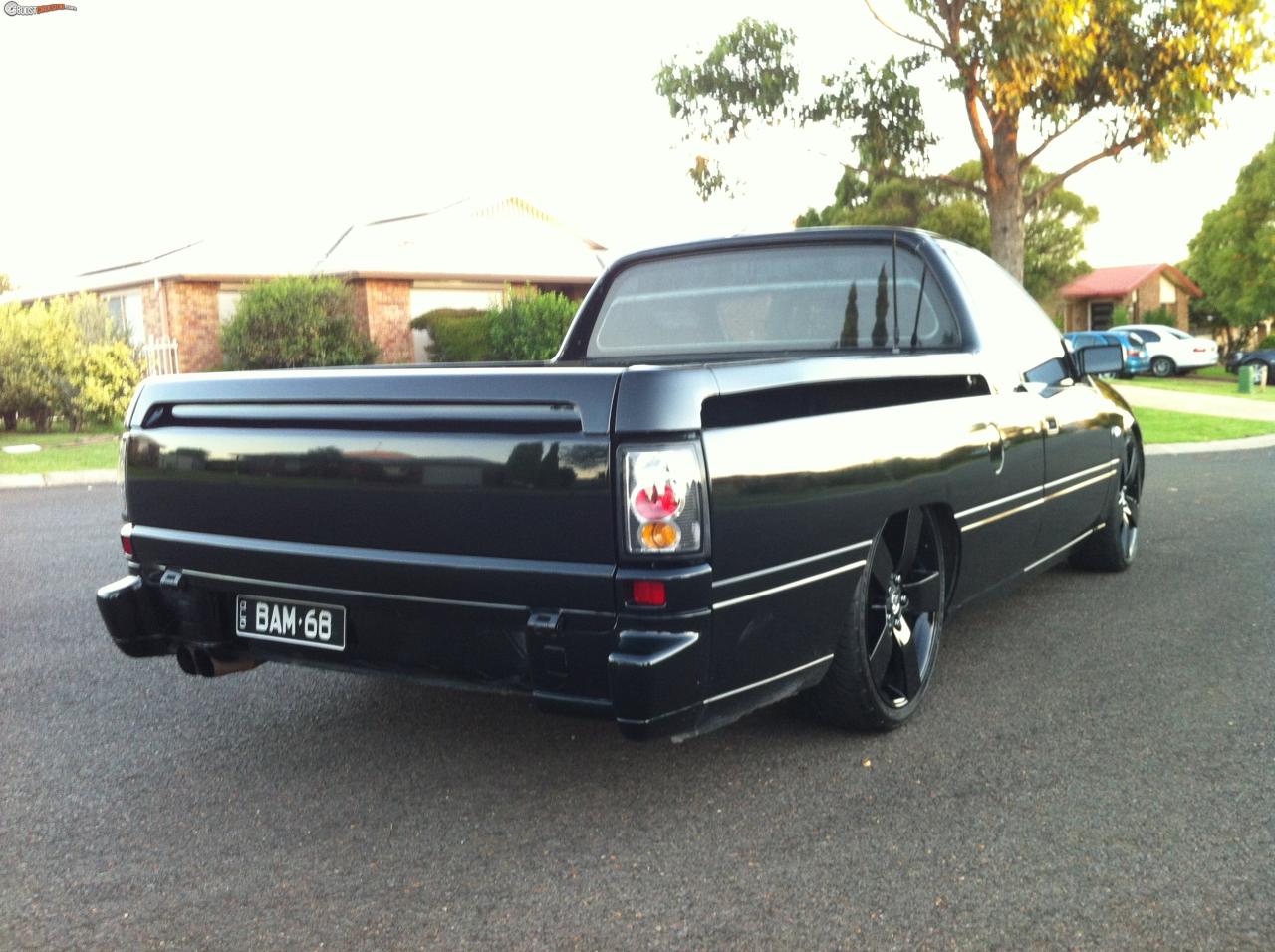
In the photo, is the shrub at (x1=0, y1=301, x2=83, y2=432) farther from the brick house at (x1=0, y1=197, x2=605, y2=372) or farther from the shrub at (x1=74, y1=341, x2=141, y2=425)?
the brick house at (x1=0, y1=197, x2=605, y2=372)

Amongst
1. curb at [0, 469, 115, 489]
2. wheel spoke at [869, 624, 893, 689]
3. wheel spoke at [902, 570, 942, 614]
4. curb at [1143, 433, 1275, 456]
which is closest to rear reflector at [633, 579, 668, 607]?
wheel spoke at [869, 624, 893, 689]

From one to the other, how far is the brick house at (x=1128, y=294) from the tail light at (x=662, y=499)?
51.7 metres

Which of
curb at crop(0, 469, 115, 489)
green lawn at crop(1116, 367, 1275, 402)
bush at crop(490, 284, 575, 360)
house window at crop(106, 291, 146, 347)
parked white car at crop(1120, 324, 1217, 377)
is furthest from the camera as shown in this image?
parked white car at crop(1120, 324, 1217, 377)

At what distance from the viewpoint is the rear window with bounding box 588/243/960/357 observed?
4.84 metres

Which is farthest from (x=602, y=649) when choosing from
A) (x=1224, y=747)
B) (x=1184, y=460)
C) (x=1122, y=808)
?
(x=1184, y=460)

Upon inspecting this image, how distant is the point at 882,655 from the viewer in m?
4.03

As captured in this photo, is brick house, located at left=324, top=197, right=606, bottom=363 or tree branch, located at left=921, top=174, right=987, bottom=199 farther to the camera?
brick house, located at left=324, top=197, right=606, bottom=363

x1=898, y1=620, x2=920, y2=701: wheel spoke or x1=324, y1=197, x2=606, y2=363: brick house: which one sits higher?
x1=324, y1=197, x2=606, y2=363: brick house

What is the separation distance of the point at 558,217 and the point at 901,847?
3115 cm

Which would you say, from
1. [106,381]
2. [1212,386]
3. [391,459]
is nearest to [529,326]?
[106,381]

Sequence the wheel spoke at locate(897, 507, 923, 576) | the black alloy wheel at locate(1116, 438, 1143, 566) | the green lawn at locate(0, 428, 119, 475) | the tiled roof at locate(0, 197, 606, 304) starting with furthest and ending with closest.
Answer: the tiled roof at locate(0, 197, 606, 304) < the green lawn at locate(0, 428, 119, 475) < the black alloy wheel at locate(1116, 438, 1143, 566) < the wheel spoke at locate(897, 507, 923, 576)

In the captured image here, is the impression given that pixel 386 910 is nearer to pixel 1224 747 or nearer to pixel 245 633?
pixel 245 633

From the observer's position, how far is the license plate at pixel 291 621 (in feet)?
11.6

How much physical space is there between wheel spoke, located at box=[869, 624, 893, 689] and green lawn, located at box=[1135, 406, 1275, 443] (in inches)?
485
